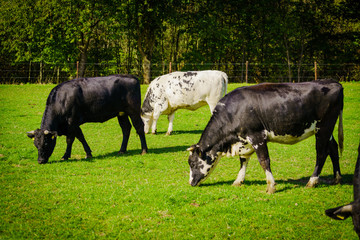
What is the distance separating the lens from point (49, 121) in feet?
39.2

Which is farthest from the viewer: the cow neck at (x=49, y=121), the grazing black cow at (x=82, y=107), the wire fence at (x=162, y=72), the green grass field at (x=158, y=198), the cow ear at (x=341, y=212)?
the wire fence at (x=162, y=72)

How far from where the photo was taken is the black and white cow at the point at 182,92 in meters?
17.1

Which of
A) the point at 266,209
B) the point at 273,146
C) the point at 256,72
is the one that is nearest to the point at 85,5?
the point at 256,72

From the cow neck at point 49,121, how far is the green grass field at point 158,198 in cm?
113

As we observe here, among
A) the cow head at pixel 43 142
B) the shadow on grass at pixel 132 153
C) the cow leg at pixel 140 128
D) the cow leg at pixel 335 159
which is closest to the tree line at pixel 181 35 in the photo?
the shadow on grass at pixel 132 153

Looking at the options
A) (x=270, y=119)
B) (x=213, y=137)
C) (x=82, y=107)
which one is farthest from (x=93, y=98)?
(x=270, y=119)

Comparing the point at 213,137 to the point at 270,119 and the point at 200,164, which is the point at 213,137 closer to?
the point at 200,164

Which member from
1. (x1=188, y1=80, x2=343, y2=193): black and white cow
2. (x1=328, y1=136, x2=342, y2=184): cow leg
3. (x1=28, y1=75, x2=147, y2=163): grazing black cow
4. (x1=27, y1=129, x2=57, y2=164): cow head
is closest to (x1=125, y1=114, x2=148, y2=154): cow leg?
(x1=28, y1=75, x2=147, y2=163): grazing black cow

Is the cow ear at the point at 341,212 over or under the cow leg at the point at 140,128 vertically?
over

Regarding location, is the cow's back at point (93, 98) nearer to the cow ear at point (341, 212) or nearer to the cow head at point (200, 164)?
the cow head at point (200, 164)

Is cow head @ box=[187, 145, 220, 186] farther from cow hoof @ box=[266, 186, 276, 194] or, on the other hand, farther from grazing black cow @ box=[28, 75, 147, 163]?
grazing black cow @ box=[28, 75, 147, 163]

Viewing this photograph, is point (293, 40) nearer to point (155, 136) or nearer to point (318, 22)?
point (318, 22)

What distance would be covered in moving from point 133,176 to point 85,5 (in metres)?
30.0

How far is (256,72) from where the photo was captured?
40.5 metres
